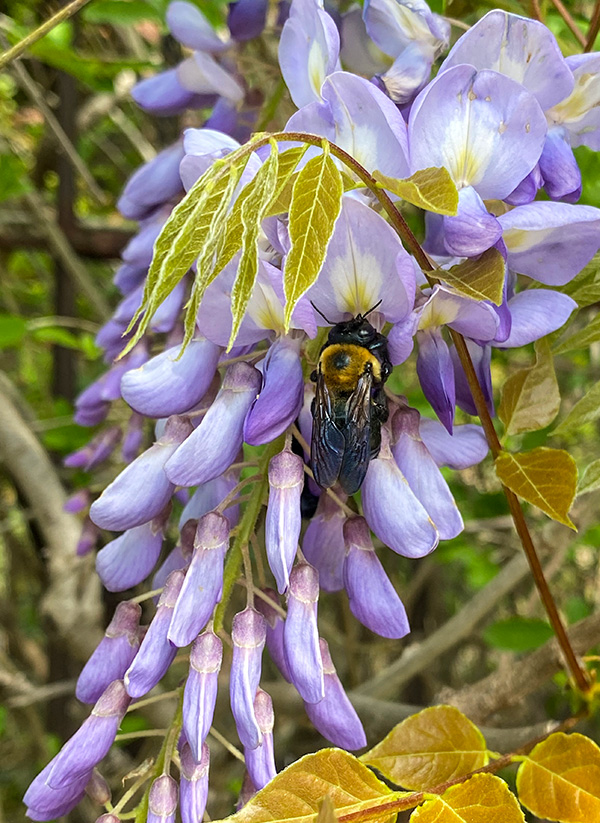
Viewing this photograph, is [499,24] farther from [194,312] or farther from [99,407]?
[99,407]

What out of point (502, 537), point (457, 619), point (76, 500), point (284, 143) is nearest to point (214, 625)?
point (284, 143)

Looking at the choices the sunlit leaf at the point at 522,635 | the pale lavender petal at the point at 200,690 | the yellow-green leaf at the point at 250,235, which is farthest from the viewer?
the sunlit leaf at the point at 522,635

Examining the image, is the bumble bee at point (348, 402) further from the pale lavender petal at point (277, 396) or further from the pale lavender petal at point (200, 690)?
the pale lavender petal at point (200, 690)

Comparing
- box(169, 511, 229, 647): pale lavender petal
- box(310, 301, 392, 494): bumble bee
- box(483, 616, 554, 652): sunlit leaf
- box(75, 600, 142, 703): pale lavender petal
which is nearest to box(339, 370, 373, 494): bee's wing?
box(310, 301, 392, 494): bumble bee

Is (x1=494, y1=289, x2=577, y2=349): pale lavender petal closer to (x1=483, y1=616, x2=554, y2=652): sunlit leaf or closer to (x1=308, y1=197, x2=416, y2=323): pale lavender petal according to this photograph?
(x1=308, y1=197, x2=416, y2=323): pale lavender petal

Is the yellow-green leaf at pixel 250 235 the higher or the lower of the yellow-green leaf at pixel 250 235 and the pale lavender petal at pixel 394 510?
the higher

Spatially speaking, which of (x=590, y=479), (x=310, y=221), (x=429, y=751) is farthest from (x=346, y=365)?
(x=429, y=751)

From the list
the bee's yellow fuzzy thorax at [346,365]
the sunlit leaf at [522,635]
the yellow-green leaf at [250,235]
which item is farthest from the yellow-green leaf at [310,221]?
the sunlit leaf at [522,635]
